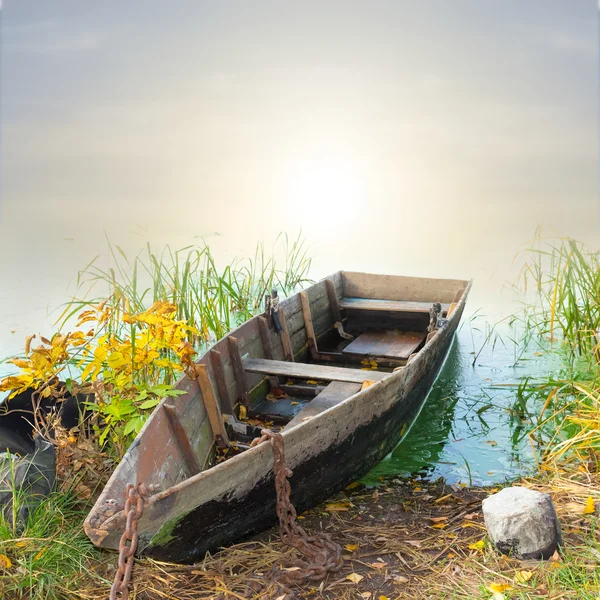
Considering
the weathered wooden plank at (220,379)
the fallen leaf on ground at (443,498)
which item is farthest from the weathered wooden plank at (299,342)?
the fallen leaf on ground at (443,498)

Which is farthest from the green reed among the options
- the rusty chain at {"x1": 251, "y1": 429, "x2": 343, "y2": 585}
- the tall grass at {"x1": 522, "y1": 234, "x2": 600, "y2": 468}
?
the rusty chain at {"x1": 251, "y1": 429, "x2": 343, "y2": 585}

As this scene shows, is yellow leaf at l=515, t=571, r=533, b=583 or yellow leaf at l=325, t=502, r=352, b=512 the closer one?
yellow leaf at l=515, t=571, r=533, b=583

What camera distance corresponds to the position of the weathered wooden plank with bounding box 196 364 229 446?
4.89m

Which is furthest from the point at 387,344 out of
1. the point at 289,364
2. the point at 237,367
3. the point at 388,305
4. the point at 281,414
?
the point at 237,367

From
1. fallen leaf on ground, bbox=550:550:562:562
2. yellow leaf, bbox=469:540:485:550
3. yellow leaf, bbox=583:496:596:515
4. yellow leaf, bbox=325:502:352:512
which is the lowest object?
yellow leaf, bbox=325:502:352:512

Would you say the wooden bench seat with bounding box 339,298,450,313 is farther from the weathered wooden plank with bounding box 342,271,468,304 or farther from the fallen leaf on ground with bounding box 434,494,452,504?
the fallen leaf on ground with bounding box 434,494,452,504

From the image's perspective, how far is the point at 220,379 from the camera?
5289 millimetres

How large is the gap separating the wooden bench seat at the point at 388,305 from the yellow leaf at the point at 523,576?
448 cm

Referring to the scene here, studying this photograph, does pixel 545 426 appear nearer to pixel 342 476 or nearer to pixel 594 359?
pixel 594 359

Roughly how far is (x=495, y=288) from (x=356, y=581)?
26.1 feet

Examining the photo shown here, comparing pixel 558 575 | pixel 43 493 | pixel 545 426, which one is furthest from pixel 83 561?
pixel 545 426

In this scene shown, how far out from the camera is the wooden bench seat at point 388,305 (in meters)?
7.96

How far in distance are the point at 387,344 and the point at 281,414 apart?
236 cm

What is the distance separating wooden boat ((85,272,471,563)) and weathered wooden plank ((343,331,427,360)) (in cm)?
2
